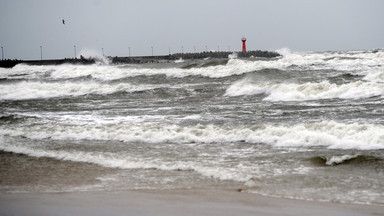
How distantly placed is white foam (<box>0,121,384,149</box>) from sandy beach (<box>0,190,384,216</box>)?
381cm

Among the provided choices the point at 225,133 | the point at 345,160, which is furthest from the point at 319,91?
the point at 345,160

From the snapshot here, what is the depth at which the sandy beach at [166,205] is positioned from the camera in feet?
17.2

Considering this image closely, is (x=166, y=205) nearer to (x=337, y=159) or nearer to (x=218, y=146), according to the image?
(x=337, y=159)

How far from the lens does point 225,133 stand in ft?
36.3

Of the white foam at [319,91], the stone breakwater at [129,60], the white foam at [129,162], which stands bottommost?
the white foam at [129,162]

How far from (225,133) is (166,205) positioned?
557 cm

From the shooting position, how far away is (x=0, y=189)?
698cm

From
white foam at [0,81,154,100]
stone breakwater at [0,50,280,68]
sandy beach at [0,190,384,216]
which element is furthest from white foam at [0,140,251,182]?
stone breakwater at [0,50,280,68]

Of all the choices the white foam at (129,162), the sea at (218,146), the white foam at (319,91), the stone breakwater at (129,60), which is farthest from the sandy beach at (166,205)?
the stone breakwater at (129,60)

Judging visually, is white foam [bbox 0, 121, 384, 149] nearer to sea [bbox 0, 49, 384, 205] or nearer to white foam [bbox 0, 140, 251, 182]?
sea [bbox 0, 49, 384, 205]

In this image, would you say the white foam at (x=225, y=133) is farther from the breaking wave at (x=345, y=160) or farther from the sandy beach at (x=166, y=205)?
the sandy beach at (x=166, y=205)

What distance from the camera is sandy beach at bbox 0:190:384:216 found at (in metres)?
5.25

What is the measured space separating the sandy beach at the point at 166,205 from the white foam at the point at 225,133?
381 cm

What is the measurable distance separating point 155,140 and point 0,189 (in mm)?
4727
